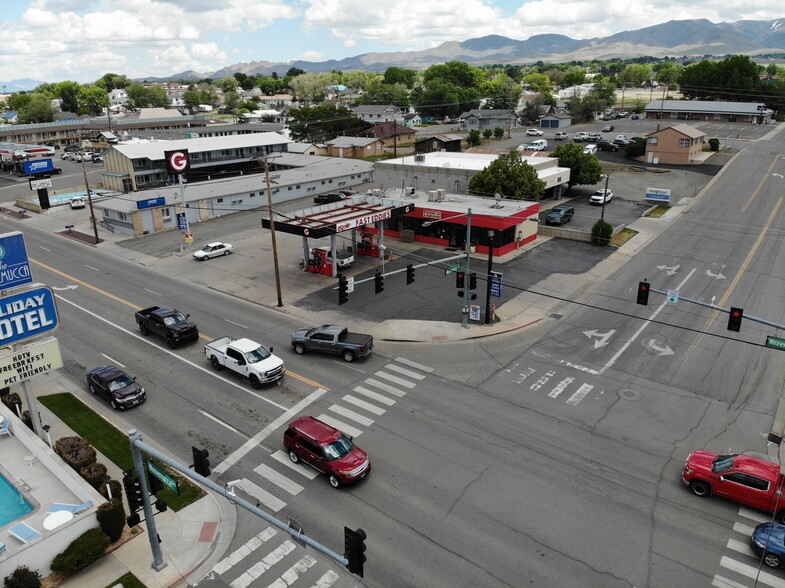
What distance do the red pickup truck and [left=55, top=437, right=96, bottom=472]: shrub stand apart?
2168cm

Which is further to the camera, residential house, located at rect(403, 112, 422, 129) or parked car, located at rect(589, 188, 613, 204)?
residential house, located at rect(403, 112, 422, 129)

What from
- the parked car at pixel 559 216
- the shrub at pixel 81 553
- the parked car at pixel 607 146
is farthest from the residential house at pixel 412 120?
the shrub at pixel 81 553

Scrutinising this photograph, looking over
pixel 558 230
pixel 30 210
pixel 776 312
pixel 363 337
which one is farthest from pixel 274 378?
pixel 30 210

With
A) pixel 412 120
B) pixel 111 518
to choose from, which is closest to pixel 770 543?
pixel 111 518

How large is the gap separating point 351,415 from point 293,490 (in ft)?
17.2

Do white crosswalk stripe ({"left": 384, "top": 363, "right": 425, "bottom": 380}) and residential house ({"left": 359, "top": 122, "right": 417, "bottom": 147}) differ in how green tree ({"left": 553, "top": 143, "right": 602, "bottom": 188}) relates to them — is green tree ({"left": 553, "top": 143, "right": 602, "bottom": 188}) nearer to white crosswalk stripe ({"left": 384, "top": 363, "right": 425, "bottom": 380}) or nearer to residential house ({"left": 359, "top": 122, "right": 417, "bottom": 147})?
white crosswalk stripe ({"left": 384, "top": 363, "right": 425, "bottom": 380})

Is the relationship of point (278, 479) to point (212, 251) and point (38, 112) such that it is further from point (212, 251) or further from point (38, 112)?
point (38, 112)

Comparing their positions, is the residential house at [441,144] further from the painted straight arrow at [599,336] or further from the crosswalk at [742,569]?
the crosswalk at [742,569]

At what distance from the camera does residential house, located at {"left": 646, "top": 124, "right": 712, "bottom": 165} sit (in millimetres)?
83250

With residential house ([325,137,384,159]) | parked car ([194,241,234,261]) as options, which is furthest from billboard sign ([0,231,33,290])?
residential house ([325,137,384,159])

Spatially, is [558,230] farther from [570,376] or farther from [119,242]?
[119,242]

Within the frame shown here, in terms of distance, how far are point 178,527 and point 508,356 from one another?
18.7 m

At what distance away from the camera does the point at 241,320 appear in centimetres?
3575

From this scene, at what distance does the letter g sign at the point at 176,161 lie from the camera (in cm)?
5588
